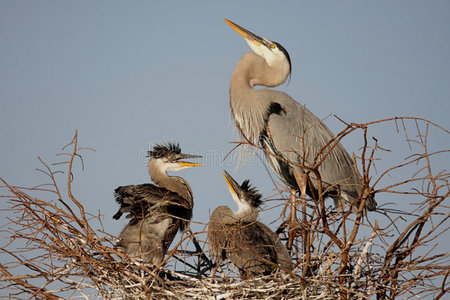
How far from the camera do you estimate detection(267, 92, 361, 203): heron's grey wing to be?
5.54 m

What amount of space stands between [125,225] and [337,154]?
8.04 feet

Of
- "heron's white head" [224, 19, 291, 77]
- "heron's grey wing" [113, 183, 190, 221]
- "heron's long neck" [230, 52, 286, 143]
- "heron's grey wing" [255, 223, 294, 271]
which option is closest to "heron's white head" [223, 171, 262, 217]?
"heron's grey wing" [255, 223, 294, 271]

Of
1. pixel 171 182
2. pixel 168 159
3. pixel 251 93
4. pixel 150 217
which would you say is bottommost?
pixel 150 217

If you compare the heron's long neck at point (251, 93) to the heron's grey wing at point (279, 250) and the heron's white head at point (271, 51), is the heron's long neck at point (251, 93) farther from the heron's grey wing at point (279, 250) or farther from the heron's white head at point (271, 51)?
the heron's grey wing at point (279, 250)

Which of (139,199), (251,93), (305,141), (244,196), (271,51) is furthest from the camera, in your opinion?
(271,51)

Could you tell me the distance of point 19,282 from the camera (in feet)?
11.5

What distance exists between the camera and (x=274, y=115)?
226 inches

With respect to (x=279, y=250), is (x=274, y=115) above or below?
above

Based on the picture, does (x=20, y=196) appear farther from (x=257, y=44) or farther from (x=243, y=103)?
(x=257, y=44)

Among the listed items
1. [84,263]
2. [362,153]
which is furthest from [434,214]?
[84,263]

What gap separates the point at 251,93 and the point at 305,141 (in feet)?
2.58

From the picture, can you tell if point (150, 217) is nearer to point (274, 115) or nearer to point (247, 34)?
point (274, 115)

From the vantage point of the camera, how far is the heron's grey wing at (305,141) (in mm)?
5535

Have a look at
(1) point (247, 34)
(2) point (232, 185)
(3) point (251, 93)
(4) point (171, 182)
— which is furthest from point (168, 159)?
(1) point (247, 34)
